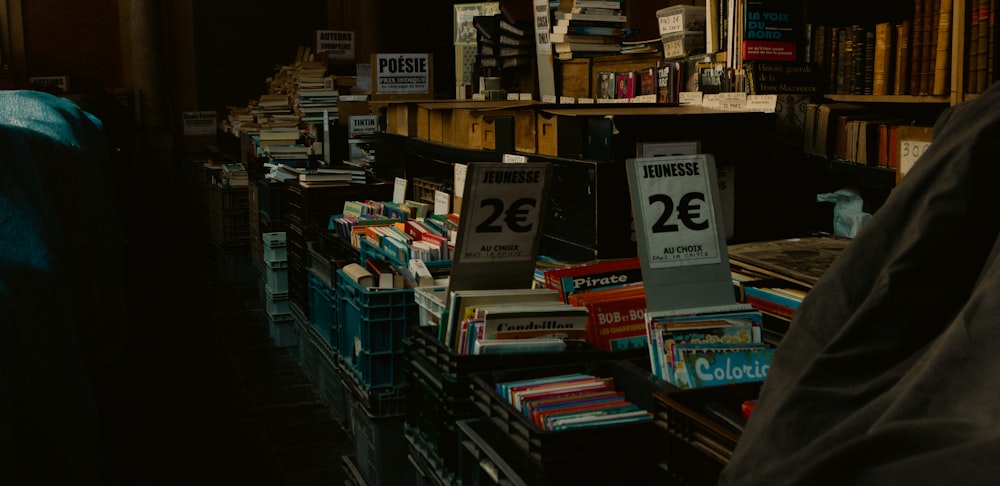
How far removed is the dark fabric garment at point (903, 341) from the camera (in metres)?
1.12

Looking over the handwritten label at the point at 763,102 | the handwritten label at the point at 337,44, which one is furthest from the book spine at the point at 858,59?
the handwritten label at the point at 337,44

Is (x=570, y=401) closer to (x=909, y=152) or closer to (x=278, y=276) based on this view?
(x=909, y=152)

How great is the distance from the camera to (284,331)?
6.58 meters

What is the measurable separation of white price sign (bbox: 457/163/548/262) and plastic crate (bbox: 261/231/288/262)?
149 inches

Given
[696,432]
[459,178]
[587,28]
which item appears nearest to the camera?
[696,432]

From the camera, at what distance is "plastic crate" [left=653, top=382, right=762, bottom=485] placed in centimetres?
170

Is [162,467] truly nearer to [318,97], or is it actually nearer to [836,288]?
[836,288]

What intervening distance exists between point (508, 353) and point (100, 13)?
14.3 metres

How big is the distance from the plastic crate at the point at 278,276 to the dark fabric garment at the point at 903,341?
5.38 m

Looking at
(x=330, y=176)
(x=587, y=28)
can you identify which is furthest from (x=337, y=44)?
(x=587, y=28)

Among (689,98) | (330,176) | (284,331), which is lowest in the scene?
(284,331)

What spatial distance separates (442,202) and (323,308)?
2.55 ft

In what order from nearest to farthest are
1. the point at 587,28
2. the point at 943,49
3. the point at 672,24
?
the point at 943,49 → the point at 672,24 → the point at 587,28

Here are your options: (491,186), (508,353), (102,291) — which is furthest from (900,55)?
(102,291)
